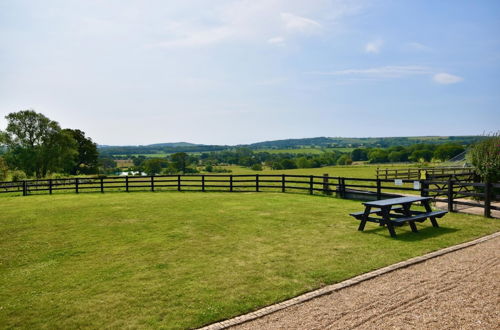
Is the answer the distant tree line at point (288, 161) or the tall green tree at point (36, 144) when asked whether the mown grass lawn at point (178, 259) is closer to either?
the tall green tree at point (36, 144)

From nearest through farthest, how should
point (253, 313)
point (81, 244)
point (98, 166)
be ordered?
point (253, 313), point (81, 244), point (98, 166)

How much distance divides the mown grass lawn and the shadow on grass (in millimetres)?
28

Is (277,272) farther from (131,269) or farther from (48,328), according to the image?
(48,328)

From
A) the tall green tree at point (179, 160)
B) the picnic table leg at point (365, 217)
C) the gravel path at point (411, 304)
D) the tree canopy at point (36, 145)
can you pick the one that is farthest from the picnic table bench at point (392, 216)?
the tall green tree at point (179, 160)

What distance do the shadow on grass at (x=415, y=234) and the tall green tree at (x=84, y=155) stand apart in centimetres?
4622

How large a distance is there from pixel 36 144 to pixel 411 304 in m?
48.1

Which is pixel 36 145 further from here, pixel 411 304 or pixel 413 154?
pixel 413 154

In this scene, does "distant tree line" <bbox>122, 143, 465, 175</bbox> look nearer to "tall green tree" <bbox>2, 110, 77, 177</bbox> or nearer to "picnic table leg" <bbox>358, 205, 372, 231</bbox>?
"tall green tree" <bbox>2, 110, 77, 177</bbox>

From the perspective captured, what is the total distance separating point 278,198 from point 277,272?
35.0 ft

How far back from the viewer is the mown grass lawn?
4949 millimetres

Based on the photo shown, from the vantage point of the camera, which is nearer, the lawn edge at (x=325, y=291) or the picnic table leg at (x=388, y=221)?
the lawn edge at (x=325, y=291)

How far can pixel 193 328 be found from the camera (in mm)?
4410

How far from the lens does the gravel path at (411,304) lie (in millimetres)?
4344

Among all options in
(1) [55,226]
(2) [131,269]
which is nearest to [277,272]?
(2) [131,269]
